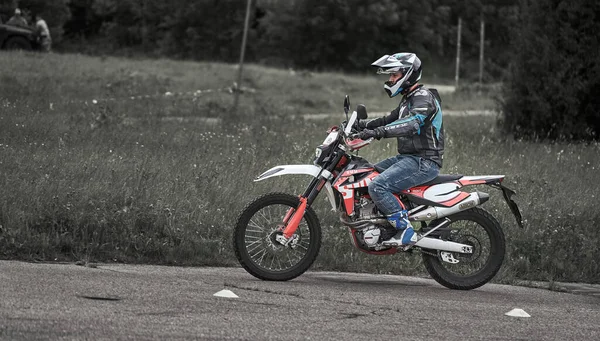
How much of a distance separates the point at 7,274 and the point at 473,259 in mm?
3772

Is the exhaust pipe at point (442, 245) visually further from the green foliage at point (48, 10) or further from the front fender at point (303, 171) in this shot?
the green foliage at point (48, 10)

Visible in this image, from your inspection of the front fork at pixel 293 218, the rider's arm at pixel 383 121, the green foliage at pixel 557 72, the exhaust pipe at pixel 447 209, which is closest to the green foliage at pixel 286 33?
the green foliage at pixel 557 72

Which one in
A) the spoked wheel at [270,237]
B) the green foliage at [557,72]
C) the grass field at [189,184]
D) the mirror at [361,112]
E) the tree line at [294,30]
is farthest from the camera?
the tree line at [294,30]

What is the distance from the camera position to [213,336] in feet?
21.9

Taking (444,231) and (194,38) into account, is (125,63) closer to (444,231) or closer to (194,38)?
(444,231)

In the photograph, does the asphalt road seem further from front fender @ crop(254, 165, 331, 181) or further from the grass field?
front fender @ crop(254, 165, 331, 181)

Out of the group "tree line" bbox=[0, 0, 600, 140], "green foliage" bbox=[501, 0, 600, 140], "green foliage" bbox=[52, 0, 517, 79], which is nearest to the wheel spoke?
"green foliage" bbox=[501, 0, 600, 140]

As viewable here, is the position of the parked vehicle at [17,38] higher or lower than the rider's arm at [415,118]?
lower

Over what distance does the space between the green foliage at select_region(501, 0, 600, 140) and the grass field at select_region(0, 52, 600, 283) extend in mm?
856

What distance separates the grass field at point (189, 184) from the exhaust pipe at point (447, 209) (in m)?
0.98

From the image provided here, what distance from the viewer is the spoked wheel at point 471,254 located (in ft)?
30.8

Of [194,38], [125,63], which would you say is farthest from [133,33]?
[125,63]

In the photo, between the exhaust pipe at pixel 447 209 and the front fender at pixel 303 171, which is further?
the exhaust pipe at pixel 447 209

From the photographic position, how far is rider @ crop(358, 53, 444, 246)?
9141 mm
